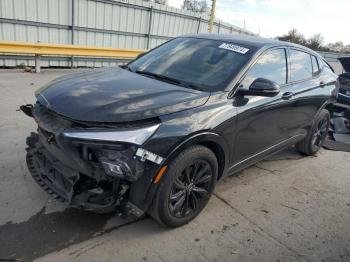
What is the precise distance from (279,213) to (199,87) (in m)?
1.65

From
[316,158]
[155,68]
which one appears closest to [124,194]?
[155,68]

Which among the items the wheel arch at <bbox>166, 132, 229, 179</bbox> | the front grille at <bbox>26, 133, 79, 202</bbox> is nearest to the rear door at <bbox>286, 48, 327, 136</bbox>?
the wheel arch at <bbox>166, 132, 229, 179</bbox>

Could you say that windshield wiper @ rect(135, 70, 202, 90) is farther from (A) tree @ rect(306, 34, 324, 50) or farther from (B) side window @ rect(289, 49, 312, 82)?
(A) tree @ rect(306, 34, 324, 50)

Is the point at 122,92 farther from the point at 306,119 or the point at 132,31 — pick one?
the point at 132,31

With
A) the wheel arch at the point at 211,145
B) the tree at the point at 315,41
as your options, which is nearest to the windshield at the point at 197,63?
the wheel arch at the point at 211,145

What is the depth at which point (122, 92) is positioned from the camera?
2984 millimetres

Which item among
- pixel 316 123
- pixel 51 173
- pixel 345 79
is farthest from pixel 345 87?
pixel 51 173

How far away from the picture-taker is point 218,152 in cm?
330

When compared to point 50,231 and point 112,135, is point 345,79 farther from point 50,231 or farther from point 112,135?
point 50,231

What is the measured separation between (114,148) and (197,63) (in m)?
1.65

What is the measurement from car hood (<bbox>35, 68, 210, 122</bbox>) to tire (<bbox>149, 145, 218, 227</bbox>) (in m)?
0.45

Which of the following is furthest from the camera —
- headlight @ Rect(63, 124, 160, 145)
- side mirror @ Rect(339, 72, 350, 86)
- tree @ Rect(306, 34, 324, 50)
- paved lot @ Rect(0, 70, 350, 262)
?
tree @ Rect(306, 34, 324, 50)

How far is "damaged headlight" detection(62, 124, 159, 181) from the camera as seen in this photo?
2.47 meters

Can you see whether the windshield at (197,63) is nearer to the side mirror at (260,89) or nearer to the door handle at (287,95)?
the side mirror at (260,89)
